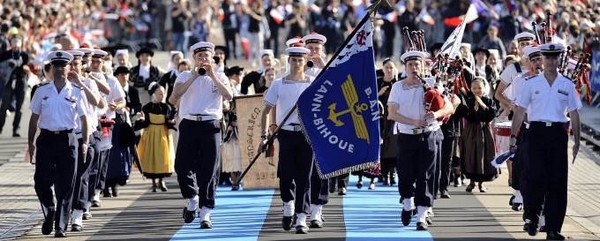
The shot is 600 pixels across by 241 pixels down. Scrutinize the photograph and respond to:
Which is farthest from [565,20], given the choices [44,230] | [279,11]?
[44,230]

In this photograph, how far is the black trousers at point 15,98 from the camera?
102ft

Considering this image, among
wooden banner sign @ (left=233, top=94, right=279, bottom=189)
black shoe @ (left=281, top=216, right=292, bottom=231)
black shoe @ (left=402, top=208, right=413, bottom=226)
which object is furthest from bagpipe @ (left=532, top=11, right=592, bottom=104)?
wooden banner sign @ (left=233, top=94, right=279, bottom=189)

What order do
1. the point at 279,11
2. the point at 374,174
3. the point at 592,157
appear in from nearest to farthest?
the point at 374,174 < the point at 592,157 < the point at 279,11

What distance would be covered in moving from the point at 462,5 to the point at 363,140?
102ft

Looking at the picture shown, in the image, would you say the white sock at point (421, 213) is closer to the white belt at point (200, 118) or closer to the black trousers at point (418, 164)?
the black trousers at point (418, 164)

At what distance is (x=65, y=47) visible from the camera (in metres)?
20.8

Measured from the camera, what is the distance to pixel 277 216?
1978cm

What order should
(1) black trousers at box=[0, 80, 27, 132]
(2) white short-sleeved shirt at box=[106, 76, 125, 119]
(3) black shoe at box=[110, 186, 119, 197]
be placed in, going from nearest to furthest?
(2) white short-sleeved shirt at box=[106, 76, 125, 119] → (3) black shoe at box=[110, 186, 119, 197] → (1) black trousers at box=[0, 80, 27, 132]

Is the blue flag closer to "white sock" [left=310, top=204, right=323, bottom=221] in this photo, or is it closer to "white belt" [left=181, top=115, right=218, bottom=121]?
"white sock" [left=310, top=204, right=323, bottom=221]

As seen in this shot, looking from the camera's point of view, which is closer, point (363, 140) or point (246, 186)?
point (363, 140)

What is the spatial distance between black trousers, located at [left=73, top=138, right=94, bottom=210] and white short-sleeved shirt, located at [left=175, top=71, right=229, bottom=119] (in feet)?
3.58

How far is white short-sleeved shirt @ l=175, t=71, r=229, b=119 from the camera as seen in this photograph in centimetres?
1850

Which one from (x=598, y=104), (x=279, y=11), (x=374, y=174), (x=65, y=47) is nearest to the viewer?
(x=65, y=47)

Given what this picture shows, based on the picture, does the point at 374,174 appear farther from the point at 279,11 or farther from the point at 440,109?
the point at 279,11
